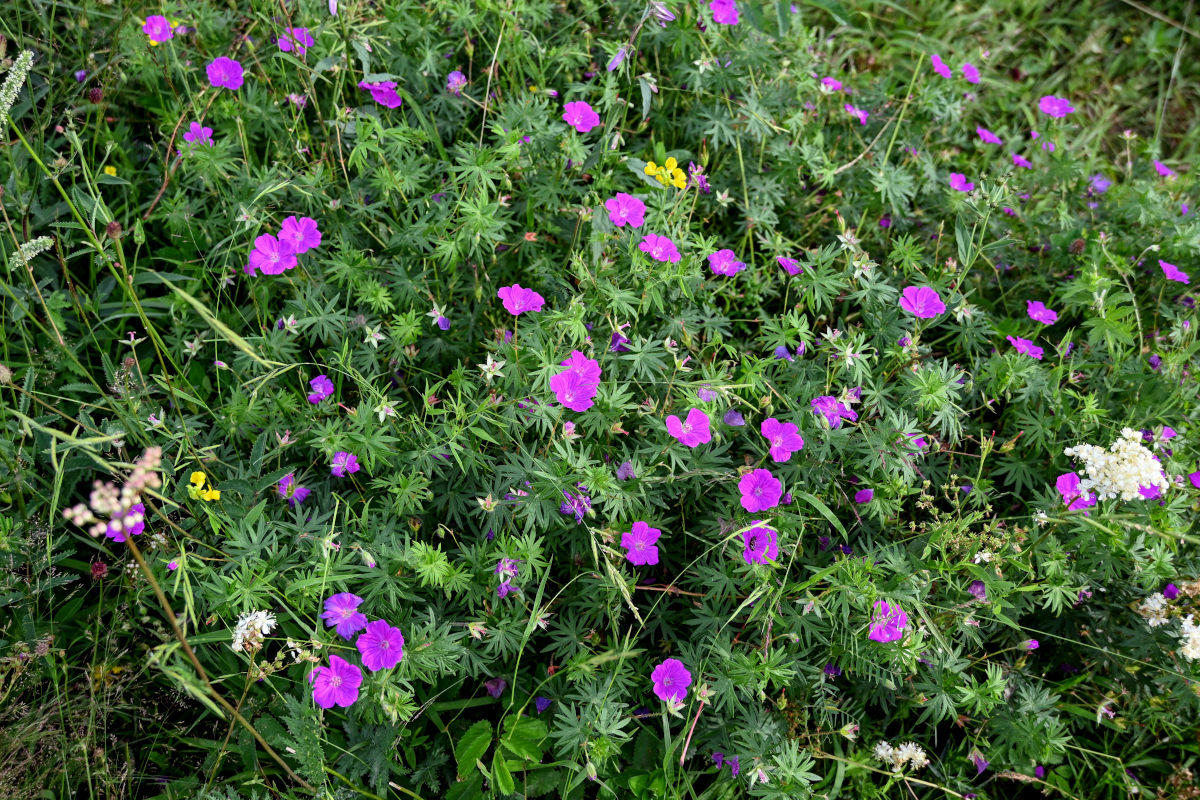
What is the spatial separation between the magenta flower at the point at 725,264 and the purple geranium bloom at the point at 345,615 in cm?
155

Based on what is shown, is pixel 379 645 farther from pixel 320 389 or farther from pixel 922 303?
pixel 922 303

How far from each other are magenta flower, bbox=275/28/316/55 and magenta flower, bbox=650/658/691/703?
219 cm

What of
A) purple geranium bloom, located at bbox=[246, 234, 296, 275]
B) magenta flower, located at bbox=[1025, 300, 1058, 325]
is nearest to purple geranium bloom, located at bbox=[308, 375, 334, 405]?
purple geranium bloom, located at bbox=[246, 234, 296, 275]

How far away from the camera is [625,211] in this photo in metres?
2.66

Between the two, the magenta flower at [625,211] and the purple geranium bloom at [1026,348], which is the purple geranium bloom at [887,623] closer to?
the purple geranium bloom at [1026,348]

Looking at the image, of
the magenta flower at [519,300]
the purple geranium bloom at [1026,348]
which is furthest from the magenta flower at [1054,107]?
the magenta flower at [519,300]

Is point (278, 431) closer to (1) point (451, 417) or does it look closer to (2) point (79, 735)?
(1) point (451, 417)

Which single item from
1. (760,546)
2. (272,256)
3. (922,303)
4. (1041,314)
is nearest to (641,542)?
(760,546)

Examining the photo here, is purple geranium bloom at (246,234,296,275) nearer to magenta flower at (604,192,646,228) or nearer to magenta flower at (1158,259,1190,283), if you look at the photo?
magenta flower at (604,192,646,228)

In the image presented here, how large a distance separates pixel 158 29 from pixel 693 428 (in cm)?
230

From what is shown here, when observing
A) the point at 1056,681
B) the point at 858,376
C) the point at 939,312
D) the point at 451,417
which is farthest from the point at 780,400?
the point at 1056,681

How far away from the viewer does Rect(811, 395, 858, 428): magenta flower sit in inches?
96.4

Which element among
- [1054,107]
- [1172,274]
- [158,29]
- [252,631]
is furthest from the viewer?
[1054,107]

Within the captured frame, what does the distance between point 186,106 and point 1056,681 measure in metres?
3.50
